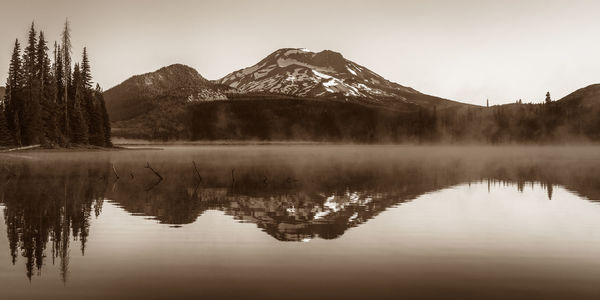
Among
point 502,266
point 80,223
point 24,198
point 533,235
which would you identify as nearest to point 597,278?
point 502,266

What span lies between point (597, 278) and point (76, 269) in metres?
16.0

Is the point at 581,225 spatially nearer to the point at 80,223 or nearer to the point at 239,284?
the point at 239,284

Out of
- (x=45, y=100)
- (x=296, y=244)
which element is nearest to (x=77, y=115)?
(x=45, y=100)

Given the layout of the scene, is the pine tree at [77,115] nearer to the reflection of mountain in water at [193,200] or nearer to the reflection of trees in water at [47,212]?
the reflection of mountain in water at [193,200]

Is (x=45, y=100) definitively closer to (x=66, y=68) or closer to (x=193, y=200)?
(x=66, y=68)

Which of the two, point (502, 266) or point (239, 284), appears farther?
point (502, 266)

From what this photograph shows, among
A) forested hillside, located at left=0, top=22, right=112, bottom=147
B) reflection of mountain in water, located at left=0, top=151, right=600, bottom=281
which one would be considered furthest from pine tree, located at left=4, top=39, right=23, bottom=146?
reflection of mountain in water, located at left=0, top=151, right=600, bottom=281

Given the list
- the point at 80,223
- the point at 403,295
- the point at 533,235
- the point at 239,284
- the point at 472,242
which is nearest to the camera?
the point at 403,295

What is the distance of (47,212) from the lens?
3080 cm

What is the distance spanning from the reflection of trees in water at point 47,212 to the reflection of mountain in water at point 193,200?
3 cm

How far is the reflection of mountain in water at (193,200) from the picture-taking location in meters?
24.4

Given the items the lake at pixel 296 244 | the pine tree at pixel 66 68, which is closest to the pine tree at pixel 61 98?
the pine tree at pixel 66 68

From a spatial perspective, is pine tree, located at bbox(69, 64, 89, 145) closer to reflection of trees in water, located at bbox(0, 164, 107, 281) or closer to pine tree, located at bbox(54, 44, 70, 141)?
pine tree, located at bbox(54, 44, 70, 141)

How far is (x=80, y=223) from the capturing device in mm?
27609
